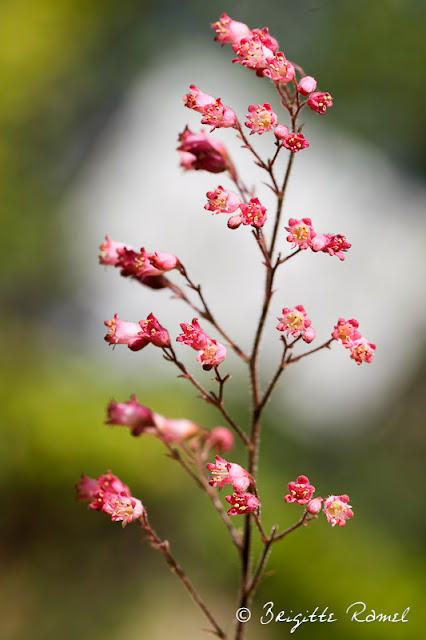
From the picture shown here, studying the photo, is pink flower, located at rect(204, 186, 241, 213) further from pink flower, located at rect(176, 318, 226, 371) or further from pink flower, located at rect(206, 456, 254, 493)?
pink flower, located at rect(206, 456, 254, 493)

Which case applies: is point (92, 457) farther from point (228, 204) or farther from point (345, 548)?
point (228, 204)

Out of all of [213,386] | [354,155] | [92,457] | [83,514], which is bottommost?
[83,514]

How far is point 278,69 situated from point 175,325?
5257 mm

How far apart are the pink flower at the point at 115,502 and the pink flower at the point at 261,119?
568 millimetres

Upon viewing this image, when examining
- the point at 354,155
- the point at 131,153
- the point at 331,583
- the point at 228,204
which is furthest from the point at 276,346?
the point at 228,204

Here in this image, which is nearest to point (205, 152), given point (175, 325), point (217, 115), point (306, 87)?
point (217, 115)

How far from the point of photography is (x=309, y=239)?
88 cm

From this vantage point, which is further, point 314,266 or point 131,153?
point 131,153

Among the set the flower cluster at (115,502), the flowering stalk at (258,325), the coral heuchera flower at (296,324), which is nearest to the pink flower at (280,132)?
the flowering stalk at (258,325)

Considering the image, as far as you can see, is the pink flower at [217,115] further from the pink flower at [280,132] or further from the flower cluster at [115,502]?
the flower cluster at [115,502]

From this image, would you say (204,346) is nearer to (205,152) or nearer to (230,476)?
(230,476)

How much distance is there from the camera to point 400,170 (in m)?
9.64

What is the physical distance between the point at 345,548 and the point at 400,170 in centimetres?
701

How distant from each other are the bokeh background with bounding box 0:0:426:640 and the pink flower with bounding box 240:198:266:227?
119 cm
